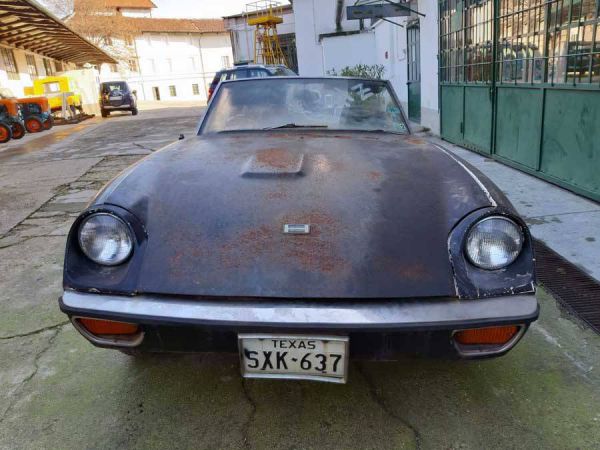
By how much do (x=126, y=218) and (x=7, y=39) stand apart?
74.3ft

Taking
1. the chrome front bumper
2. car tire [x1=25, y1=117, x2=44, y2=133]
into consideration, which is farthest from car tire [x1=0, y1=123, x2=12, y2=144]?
the chrome front bumper

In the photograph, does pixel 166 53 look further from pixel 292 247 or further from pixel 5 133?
pixel 292 247

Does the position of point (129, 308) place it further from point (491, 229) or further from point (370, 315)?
point (491, 229)

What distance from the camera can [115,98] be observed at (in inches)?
902

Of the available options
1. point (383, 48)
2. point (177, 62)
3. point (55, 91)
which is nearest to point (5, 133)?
point (55, 91)

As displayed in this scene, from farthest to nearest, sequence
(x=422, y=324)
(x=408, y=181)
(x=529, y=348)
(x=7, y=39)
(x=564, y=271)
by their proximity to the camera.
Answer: (x=7, y=39) < (x=564, y=271) < (x=529, y=348) < (x=408, y=181) < (x=422, y=324)

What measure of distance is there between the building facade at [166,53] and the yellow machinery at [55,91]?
81.7 feet

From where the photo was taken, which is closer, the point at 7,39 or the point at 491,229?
the point at 491,229

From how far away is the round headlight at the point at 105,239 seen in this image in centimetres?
174

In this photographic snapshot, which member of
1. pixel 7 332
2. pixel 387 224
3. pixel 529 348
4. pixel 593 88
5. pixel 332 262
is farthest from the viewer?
pixel 593 88

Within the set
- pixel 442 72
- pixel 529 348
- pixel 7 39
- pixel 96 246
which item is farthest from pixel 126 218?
pixel 7 39

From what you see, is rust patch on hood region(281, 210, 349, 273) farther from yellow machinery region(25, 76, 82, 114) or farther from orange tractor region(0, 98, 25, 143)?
yellow machinery region(25, 76, 82, 114)

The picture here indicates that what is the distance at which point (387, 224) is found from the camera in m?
1.77

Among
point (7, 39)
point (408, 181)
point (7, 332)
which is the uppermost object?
point (7, 39)
